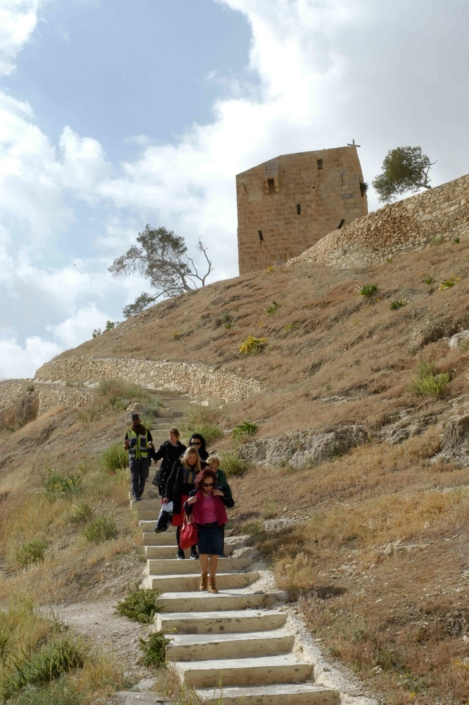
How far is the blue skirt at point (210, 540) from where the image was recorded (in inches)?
292

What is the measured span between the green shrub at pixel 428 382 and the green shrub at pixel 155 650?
249 inches

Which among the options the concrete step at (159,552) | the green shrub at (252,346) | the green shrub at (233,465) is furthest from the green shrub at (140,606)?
the green shrub at (252,346)

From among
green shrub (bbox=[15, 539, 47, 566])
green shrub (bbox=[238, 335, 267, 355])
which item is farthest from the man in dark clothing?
green shrub (bbox=[238, 335, 267, 355])

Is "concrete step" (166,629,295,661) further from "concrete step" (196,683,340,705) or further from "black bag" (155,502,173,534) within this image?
"black bag" (155,502,173,534)

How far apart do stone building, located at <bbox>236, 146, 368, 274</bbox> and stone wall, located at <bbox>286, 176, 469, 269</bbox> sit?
5651 mm

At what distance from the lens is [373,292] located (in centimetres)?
1805

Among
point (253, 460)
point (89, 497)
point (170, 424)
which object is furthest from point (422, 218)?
point (89, 497)

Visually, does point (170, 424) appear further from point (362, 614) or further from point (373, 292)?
point (362, 614)

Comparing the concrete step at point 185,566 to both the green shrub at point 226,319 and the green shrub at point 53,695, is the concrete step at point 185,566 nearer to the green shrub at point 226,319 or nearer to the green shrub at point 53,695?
the green shrub at point 53,695

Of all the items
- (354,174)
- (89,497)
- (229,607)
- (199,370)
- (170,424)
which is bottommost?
(229,607)

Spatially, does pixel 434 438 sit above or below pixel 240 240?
below

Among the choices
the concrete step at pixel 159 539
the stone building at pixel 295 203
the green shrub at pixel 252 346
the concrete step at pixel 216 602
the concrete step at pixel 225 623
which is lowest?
the concrete step at pixel 225 623

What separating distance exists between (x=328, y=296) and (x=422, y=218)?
13.0ft

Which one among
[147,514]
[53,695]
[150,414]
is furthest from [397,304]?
[53,695]
